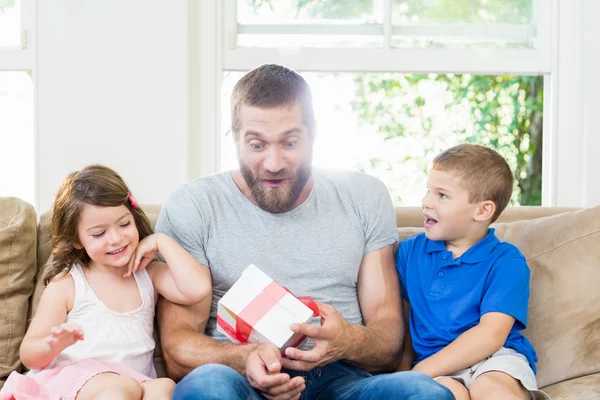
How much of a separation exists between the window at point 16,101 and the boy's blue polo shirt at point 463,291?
5.28ft

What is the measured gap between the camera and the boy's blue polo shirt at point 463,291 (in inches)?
74.4

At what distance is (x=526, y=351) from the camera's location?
6.25 ft

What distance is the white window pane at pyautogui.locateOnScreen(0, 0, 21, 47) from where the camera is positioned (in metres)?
2.82

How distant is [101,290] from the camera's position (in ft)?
6.41

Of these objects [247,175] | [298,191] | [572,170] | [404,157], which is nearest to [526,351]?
[298,191]

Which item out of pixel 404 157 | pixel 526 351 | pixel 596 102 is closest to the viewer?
pixel 526 351

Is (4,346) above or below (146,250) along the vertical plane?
below

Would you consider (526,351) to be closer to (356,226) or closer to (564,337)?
(564,337)

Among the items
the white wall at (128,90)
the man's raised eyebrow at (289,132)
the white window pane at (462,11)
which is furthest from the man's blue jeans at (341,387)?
the white window pane at (462,11)

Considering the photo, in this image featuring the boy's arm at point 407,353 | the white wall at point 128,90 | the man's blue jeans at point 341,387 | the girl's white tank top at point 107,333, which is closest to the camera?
the man's blue jeans at point 341,387

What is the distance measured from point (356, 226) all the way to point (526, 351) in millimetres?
529

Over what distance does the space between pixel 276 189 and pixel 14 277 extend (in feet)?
2.46

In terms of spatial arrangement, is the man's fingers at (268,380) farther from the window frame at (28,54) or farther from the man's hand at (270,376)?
the window frame at (28,54)

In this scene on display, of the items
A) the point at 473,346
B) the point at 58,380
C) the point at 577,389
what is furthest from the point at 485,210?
the point at 58,380
